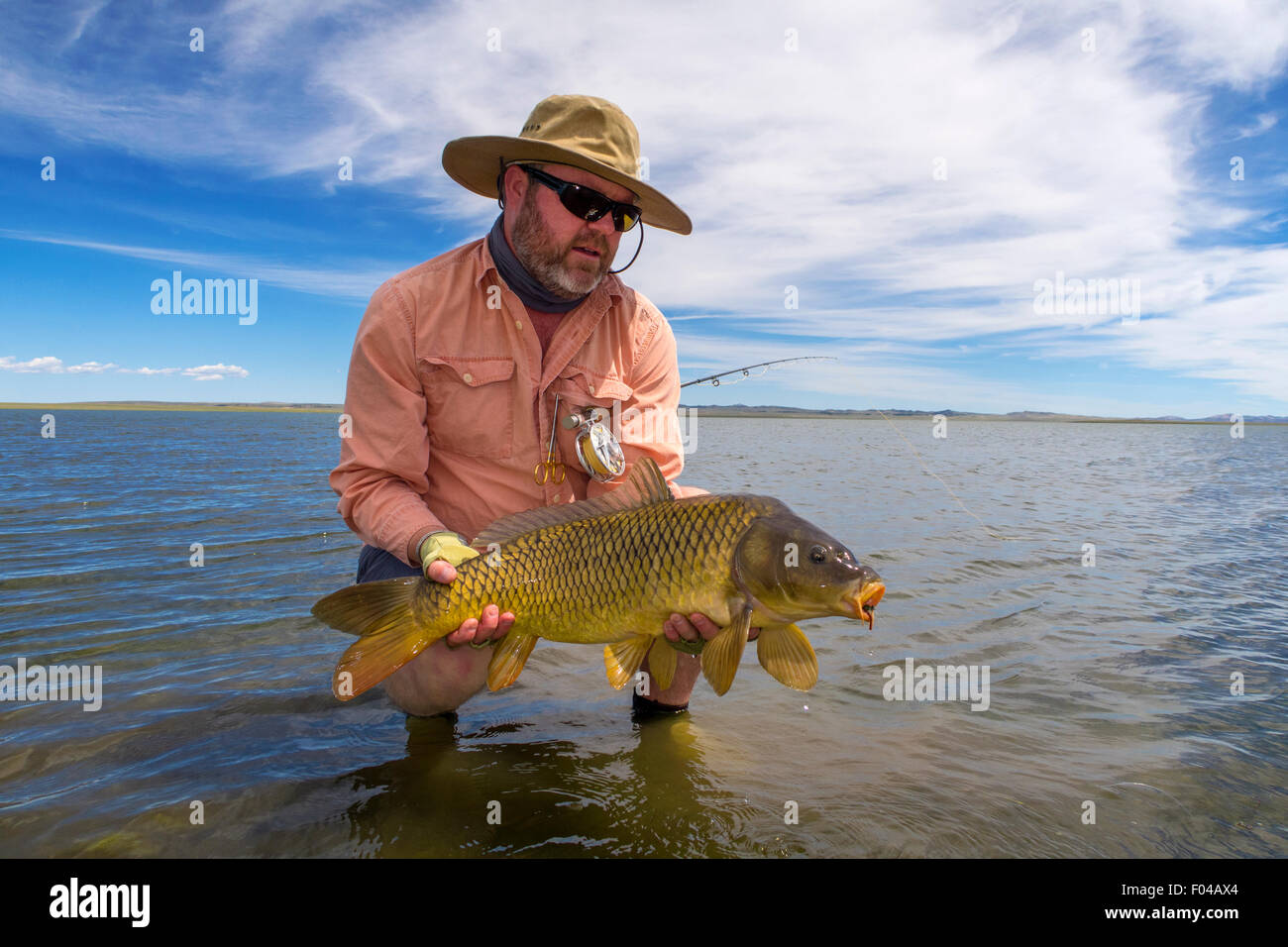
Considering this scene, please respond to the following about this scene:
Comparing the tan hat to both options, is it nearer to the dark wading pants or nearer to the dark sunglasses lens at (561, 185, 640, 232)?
the dark sunglasses lens at (561, 185, 640, 232)

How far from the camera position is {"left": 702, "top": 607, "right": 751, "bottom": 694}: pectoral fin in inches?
107

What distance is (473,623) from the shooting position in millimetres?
2898

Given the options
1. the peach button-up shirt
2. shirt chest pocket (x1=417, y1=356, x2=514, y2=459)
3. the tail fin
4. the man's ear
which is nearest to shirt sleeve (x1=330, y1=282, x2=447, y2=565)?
the peach button-up shirt

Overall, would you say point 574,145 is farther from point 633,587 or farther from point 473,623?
point 473,623

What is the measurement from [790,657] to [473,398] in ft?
6.20

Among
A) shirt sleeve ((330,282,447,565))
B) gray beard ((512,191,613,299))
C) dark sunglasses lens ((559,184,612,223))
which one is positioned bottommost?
shirt sleeve ((330,282,447,565))

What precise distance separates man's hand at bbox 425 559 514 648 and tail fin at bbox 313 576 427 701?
10 centimetres

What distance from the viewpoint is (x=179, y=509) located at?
37.8ft


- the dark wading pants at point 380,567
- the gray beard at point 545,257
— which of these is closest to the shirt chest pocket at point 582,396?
the gray beard at point 545,257

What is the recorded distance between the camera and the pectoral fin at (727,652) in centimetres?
271

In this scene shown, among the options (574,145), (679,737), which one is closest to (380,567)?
(679,737)

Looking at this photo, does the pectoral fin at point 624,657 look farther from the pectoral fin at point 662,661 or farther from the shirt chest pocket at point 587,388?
the shirt chest pocket at point 587,388
